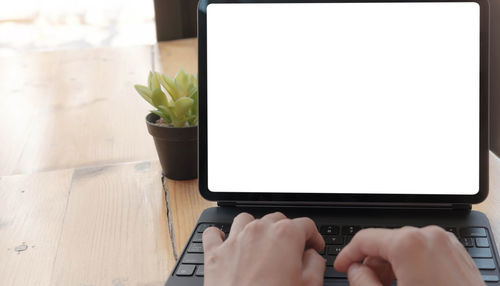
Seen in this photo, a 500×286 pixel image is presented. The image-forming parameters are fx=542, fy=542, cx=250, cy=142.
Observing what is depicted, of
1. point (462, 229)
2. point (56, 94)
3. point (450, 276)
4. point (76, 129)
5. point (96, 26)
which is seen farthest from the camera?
point (96, 26)

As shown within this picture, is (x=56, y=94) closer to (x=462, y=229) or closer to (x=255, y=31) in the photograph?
(x=255, y=31)

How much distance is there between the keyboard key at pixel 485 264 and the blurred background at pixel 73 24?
2574mm

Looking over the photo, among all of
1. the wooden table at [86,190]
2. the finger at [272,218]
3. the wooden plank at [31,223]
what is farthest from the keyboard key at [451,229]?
the wooden plank at [31,223]

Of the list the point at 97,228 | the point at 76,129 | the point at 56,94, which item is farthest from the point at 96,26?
the point at 97,228

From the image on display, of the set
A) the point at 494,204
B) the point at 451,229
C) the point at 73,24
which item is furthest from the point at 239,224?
the point at 73,24

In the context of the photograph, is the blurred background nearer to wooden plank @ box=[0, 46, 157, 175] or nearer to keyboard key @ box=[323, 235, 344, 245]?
wooden plank @ box=[0, 46, 157, 175]

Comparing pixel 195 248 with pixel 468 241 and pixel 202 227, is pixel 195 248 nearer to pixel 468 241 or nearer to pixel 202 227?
pixel 202 227

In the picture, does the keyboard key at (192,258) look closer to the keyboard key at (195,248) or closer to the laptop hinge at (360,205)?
the keyboard key at (195,248)

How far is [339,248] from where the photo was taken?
2.05 feet

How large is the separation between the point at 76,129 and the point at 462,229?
2.55ft

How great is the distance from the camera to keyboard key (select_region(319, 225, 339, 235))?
2.15 ft

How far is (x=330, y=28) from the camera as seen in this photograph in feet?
2.28

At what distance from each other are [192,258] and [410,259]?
25cm

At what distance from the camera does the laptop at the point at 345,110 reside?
26.8 inches
